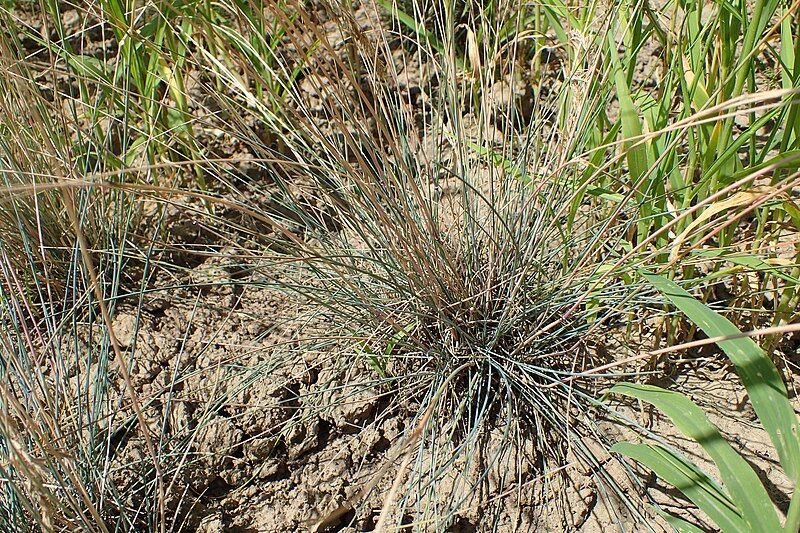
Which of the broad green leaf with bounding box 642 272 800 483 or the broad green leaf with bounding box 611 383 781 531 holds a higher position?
the broad green leaf with bounding box 642 272 800 483

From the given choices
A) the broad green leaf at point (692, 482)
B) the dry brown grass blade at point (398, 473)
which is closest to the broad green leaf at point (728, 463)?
the broad green leaf at point (692, 482)

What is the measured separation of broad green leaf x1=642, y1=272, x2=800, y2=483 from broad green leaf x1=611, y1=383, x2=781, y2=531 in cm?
4

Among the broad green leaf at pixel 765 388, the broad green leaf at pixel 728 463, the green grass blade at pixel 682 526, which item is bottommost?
A: the green grass blade at pixel 682 526

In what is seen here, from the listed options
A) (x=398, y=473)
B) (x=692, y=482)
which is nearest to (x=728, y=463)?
(x=692, y=482)

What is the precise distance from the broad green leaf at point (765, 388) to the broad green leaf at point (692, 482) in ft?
0.27

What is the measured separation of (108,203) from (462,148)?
605mm

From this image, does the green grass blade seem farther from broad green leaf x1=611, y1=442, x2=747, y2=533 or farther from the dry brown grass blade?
the dry brown grass blade

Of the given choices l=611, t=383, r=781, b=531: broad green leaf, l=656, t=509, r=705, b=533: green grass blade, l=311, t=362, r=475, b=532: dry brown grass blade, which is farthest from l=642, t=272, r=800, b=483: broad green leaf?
l=311, t=362, r=475, b=532: dry brown grass blade

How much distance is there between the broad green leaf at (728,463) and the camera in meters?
0.73

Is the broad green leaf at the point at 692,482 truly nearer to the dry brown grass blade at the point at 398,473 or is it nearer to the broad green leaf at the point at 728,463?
the broad green leaf at the point at 728,463

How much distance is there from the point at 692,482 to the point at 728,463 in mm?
75

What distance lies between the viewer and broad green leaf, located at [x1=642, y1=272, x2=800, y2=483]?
73 cm

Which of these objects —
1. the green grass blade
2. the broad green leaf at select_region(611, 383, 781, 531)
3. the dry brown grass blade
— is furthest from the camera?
the green grass blade

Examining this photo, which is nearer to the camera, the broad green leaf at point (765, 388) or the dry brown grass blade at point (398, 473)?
the dry brown grass blade at point (398, 473)
